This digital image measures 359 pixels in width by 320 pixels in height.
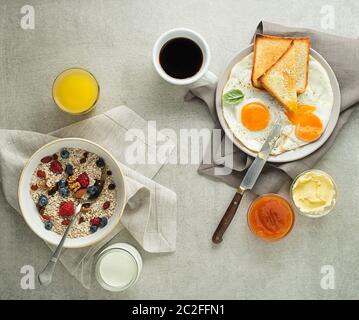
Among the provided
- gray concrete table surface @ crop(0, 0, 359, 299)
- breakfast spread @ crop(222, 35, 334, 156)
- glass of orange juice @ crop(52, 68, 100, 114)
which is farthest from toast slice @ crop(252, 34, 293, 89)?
glass of orange juice @ crop(52, 68, 100, 114)

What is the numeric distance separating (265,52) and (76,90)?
28.5 inches

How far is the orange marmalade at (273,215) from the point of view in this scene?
71.1 inches

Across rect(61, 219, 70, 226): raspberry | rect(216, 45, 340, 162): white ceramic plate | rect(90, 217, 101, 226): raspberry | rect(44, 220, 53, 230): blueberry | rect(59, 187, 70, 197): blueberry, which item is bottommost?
rect(44, 220, 53, 230): blueberry

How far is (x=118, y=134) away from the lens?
1883 mm

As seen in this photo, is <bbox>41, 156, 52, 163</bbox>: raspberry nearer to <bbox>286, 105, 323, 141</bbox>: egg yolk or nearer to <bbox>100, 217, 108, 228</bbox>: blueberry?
<bbox>100, 217, 108, 228</bbox>: blueberry

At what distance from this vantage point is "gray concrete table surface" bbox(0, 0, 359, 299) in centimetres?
188

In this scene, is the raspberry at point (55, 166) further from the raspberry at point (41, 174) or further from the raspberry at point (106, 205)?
the raspberry at point (106, 205)

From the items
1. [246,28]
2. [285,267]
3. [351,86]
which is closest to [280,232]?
[285,267]

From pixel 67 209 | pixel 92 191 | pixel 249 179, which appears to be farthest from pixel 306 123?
pixel 67 209

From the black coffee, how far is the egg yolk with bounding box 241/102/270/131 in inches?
9.4

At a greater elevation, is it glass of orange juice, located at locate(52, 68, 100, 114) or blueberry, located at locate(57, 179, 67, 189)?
glass of orange juice, located at locate(52, 68, 100, 114)

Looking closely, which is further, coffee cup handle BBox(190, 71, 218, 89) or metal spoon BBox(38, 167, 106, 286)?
coffee cup handle BBox(190, 71, 218, 89)

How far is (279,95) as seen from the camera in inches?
69.8

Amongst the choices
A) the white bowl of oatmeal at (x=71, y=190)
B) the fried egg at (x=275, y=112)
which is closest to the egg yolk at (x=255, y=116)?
the fried egg at (x=275, y=112)
